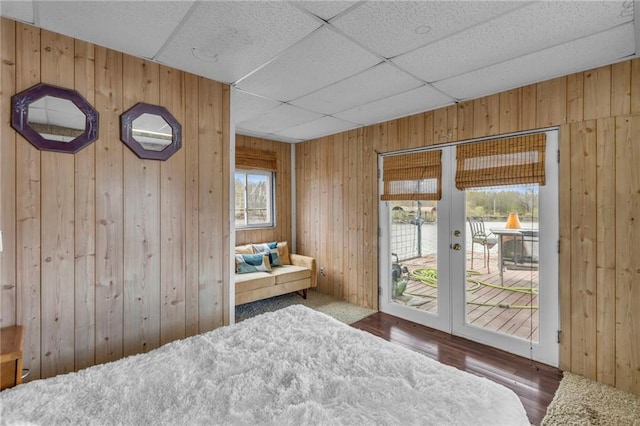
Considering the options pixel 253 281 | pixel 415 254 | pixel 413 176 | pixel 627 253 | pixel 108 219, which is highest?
pixel 413 176

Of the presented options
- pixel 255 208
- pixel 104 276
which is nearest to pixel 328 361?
pixel 104 276

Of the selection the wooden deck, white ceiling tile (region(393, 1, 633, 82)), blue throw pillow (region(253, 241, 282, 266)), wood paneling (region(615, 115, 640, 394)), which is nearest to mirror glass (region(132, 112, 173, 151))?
white ceiling tile (region(393, 1, 633, 82))

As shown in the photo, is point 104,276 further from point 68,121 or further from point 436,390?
point 436,390

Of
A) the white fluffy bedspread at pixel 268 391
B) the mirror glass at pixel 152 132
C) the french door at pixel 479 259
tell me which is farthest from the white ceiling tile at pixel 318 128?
the white fluffy bedspread at pixel 268 391

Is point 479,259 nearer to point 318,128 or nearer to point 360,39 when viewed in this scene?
point 360,39

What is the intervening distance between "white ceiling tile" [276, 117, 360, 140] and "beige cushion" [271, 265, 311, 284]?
2029 mm

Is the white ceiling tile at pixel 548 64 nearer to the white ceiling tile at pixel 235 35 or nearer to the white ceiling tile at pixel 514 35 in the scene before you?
the white ceiling tile at pixel 514 35

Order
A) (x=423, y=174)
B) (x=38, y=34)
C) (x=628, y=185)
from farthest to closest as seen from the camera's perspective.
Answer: (x=423, y=174) → (x=628, y=185) → (x=38, y=34)

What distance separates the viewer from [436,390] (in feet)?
4.42

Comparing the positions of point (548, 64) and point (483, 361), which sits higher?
point (548, 64)

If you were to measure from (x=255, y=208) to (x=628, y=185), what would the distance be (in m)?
4.31

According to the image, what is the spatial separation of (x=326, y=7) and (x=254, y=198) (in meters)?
3.56

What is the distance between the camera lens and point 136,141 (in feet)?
7.53

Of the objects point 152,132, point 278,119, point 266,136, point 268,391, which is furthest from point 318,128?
point 268,391
